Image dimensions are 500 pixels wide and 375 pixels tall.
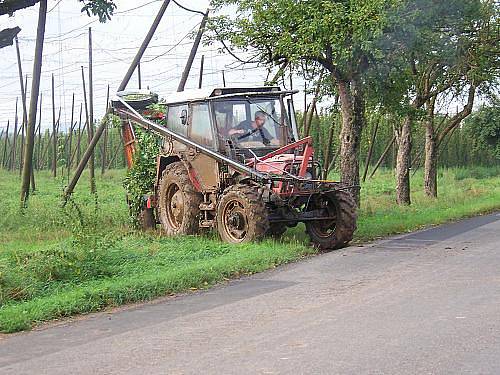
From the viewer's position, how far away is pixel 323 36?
695 inches

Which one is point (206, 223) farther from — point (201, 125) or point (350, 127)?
point (350, 127)

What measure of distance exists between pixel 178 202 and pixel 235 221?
223 cm

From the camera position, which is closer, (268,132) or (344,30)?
(268,132)

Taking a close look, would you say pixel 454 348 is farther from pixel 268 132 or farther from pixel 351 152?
pixel 351 152

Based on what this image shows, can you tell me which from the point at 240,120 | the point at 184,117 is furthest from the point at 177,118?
the point at 240,120

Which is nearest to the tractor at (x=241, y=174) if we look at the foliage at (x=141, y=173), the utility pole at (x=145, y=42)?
A: the foliage at (x=141, y=173)

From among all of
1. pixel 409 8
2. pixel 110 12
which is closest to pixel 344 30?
pixel 409 8

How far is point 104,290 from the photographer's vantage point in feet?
33.2

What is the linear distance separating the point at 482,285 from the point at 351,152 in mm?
10280

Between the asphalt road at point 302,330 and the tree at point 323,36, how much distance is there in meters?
6.75

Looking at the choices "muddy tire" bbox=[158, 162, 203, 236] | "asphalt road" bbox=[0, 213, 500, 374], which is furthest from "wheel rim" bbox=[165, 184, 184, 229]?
"asphalt road" bbox=[0, 213, 500, 374]

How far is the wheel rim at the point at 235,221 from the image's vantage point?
14523mm

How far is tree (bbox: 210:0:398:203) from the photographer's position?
1727 cm

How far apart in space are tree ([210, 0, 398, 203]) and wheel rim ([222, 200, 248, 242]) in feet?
14.6
